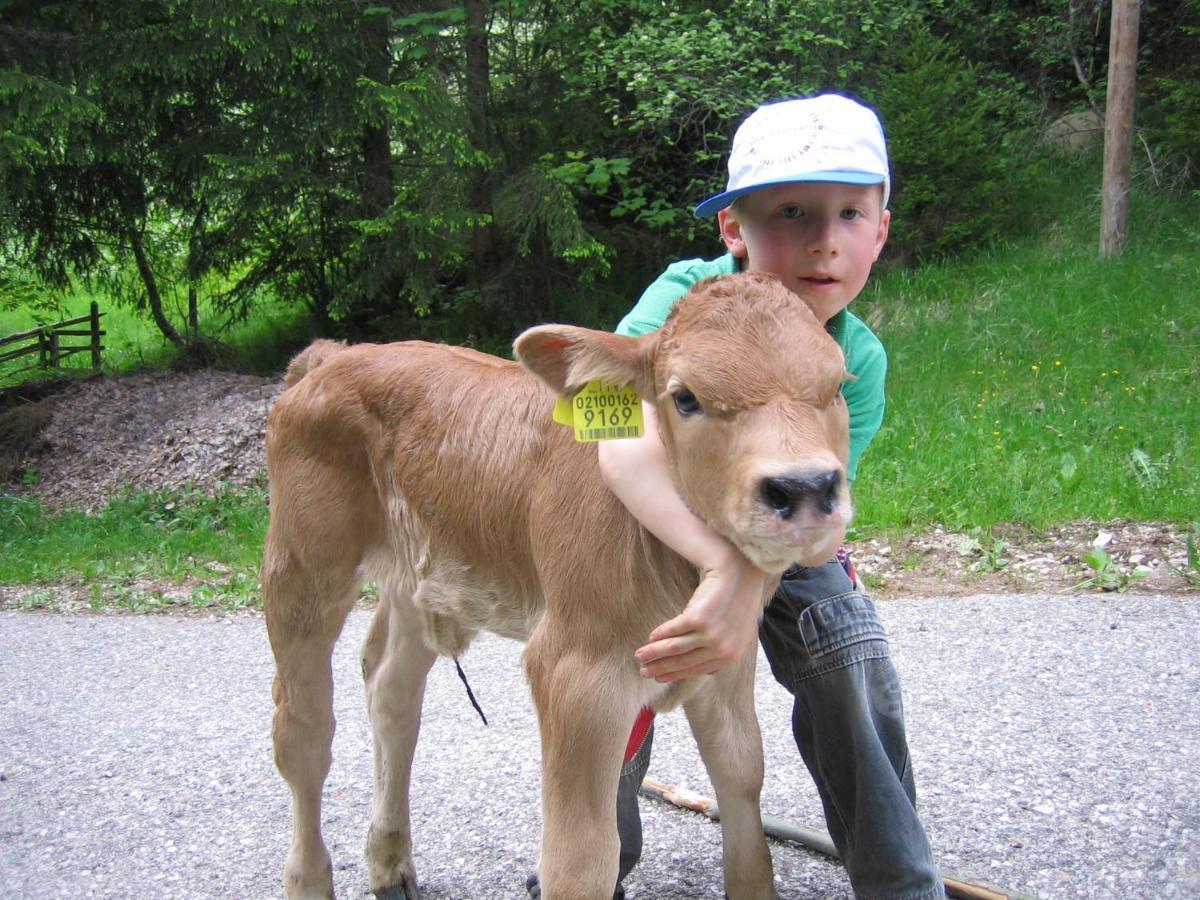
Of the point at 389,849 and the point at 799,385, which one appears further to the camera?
the point at 389,849

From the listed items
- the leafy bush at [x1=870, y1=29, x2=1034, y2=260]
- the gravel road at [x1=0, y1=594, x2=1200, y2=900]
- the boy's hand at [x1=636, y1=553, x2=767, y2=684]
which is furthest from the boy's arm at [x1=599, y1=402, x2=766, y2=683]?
the leafy bush at [x1=870, y1=29, x2=1034, y2=260]

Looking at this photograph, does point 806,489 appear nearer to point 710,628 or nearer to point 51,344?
point 710,628

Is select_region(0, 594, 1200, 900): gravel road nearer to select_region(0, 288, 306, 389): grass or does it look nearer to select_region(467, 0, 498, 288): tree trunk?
select_region(467, 0, 498, 288): tree trunk

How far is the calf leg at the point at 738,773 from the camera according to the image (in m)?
3.26

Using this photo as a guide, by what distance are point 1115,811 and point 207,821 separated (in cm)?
328

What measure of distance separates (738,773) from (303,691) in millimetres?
1416

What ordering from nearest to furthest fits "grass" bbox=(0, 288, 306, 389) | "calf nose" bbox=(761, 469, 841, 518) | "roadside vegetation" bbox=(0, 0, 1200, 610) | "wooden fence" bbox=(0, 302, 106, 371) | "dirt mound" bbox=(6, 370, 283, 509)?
"calf nose" bbox=(761, 469, 841, 518) → "roadside vegetation" bbox=(0, 0, 1200, 610) → "dirt mound" bbox=(6, 370, 283, 509) → "grass" bbox=(0, 288, 306, 389) → "wooden fence" bbox=(0, 302, 106, 371)

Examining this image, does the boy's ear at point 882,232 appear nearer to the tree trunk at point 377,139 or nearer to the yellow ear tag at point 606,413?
the yellow ear tag at point 606,413

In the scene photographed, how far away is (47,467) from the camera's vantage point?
35.2 ft

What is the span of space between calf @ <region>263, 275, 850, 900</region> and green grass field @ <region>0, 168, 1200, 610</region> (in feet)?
12.1

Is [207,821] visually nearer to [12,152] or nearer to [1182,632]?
[1182,632]

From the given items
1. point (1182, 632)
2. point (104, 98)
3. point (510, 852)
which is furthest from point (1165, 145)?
point (510, 852)

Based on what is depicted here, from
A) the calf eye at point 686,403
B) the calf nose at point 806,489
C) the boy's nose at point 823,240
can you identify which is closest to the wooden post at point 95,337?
the boy's nose at point 823,240

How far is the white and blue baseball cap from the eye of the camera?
2688 millimetres
